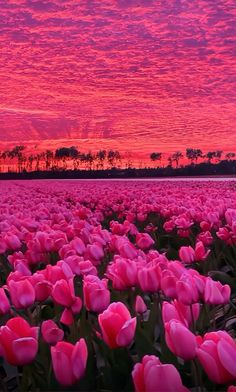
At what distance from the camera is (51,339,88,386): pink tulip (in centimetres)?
180

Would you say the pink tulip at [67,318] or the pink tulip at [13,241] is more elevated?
the pink tulip at [13,241]

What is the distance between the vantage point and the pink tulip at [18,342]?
193 centimetres

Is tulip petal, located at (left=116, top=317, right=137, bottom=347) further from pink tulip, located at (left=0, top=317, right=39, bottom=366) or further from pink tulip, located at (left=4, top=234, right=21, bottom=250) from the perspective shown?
pink tulip, located at (left=4, top=234, right=21, bottom=250)

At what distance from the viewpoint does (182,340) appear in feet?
5.86

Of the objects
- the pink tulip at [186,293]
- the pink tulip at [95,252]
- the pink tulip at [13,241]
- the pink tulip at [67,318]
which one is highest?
the pink tulip at [186,293]

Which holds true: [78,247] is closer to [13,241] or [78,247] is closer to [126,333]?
[13,241]

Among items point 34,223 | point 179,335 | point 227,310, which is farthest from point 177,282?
point 34,223

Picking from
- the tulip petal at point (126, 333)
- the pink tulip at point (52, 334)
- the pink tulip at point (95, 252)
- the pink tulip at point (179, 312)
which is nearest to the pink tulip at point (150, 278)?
the pink tulip at point (179, 312)

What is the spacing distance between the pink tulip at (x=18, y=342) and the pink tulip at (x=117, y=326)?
25cm

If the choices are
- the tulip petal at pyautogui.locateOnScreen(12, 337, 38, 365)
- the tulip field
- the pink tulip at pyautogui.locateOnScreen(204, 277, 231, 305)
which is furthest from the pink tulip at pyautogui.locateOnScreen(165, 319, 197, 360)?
the pink tulip at pyautogui.locateOnScreen(204, 277, 231, 305)

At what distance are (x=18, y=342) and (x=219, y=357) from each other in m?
0.68

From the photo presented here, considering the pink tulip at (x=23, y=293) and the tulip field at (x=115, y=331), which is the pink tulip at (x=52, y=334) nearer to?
the tulip field at (x=115, y=331)

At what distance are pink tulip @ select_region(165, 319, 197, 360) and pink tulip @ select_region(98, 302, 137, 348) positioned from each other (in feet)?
0.68

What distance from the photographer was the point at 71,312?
2.62m
